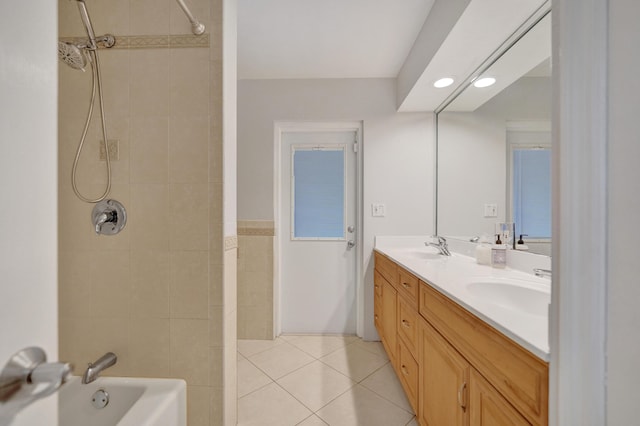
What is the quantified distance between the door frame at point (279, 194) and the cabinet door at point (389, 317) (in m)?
0.43

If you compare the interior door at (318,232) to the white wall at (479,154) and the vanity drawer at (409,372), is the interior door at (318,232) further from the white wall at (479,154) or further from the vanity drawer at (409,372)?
the vanity drawer at (409,372)

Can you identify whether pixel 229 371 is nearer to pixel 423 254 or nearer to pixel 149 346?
pixel 149 346

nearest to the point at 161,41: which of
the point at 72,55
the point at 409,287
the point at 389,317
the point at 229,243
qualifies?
the point at 72,55

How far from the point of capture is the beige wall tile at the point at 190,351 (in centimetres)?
118

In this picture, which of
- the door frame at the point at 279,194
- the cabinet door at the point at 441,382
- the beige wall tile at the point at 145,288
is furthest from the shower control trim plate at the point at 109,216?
the cabinet door at the point at 441,382

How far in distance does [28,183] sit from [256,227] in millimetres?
2129

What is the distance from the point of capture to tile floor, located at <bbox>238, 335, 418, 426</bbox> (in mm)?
1491

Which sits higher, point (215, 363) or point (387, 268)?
point (387, 268)

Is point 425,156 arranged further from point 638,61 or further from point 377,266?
point 638,61

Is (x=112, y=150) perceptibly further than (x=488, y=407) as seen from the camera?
Yes

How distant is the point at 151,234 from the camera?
1.18 m

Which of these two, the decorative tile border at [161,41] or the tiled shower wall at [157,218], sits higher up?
the decorative tile border at [161,41]

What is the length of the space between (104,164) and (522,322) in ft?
5.52

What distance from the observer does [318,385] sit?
1758 millimetres
